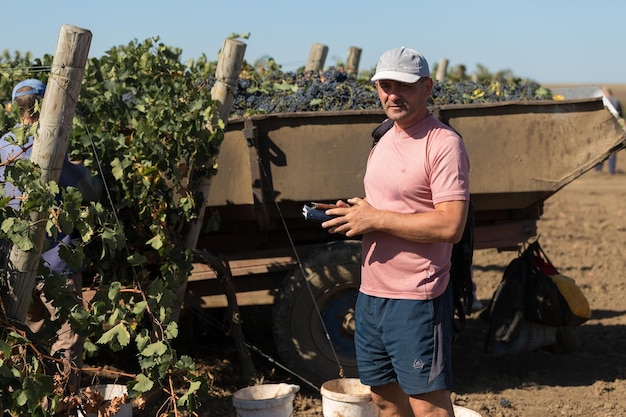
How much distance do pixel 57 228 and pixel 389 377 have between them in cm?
149

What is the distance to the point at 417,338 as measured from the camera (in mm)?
3635

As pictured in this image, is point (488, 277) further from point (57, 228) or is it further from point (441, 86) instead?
point (57, 228)

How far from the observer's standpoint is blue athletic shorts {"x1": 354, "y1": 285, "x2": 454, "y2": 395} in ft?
11.9

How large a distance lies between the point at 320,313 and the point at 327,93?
4.98ft

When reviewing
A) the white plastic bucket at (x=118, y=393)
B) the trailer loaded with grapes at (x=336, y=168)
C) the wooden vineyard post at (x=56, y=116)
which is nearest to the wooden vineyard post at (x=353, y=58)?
the trailer loaded with grapes at (x=336, y=168)

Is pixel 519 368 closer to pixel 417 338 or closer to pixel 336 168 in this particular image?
pixel 336 168

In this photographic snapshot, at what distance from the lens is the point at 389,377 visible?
383 cm

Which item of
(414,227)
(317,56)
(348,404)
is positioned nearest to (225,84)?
(348,404)

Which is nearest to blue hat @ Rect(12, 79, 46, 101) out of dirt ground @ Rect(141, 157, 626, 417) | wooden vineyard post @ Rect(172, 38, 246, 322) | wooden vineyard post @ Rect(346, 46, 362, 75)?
wooden vineyard post @ Rect(172, 38, 246, 322)

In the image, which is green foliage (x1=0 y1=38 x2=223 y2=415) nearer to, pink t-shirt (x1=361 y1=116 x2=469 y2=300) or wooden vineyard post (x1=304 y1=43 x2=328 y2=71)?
pink t-shirt (x1=361 y1=116 x2=469 y2=300)

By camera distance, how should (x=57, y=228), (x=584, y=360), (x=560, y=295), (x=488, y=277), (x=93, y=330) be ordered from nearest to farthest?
1. (x=57, y=228)
2. (x=93, y=330)
3. (x=560, y=295)
4. (x=584, y=360)
5. (x=488, y=277)

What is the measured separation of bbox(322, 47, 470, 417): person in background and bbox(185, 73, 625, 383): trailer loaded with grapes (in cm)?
203

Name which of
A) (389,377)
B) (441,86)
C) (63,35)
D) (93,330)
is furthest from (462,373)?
(63,35)

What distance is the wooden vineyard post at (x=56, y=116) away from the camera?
3.95 m
